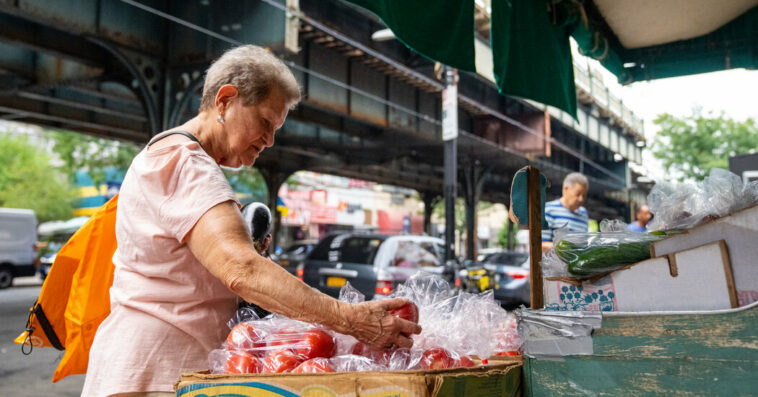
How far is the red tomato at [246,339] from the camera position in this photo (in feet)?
5.18

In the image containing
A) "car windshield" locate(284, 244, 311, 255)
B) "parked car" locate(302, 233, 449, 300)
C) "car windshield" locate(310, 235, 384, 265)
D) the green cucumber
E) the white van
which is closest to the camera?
the green cucumber

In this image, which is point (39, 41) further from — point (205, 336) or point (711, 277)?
point (711, 277)

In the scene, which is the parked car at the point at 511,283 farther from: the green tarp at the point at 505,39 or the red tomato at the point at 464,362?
the red tomato at the point at 464,362

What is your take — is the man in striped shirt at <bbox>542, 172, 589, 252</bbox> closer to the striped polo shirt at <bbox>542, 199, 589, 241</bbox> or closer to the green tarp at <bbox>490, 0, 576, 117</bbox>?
the striped polo shirt at <bbox>542, 199, 589, 241</bbox>

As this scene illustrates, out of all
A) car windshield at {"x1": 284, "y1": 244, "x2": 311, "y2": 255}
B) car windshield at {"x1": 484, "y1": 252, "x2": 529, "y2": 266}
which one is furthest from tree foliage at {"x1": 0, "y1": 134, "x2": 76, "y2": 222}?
car windshield at {"x1": 484, "y1": 252, "x2": 529, "y2": 266}

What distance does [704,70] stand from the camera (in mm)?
4941

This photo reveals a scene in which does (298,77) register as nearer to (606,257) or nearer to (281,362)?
(606,257)

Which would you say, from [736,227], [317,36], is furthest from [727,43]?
[317,36]

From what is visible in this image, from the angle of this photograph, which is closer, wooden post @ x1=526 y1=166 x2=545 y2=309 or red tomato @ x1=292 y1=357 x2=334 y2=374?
red tomato @ x1=292 y1=357 x2=334 y2=374

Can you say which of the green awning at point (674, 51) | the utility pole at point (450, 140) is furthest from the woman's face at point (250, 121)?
the utility pole at point (450, 140)

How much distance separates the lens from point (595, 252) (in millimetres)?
1900

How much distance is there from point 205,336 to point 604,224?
1615 millimetres

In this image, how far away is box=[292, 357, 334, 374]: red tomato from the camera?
4.80ft

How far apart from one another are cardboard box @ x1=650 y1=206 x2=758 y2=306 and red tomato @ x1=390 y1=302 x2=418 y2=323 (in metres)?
0.82
